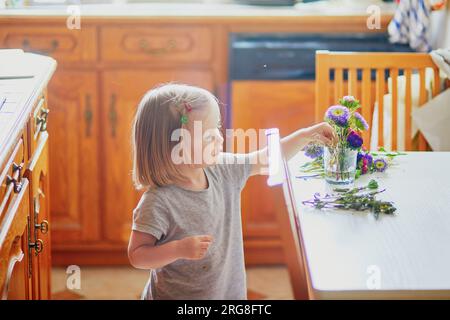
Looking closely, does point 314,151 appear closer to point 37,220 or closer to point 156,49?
point 37,220

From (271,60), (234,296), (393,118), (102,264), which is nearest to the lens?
Answer: (234,296)

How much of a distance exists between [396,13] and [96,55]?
782 millimetres

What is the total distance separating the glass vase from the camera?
1.13 meters

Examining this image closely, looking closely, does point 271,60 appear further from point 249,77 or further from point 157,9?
point 157,9

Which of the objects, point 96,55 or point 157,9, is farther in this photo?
point 157,9

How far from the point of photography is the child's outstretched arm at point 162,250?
1046 mm

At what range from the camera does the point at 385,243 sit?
896 millimetres

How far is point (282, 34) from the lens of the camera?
2135 mm

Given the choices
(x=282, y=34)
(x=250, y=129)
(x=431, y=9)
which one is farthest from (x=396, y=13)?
(x=250, y=129)

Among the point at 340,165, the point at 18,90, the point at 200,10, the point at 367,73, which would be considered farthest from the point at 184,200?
the point at 200,10

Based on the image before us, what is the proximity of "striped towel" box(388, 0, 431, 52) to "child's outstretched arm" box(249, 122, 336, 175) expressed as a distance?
3.09 ft

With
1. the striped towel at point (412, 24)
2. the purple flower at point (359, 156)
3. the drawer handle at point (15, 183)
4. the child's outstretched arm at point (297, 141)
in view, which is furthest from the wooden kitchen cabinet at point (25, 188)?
the striped towel at point (412, 24)

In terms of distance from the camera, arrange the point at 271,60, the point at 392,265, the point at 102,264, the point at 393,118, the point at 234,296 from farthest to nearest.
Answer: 1. the point at 102,264
2. the point at 271,60
3. the point at 393,118
4. the point at 234,296
5. the point at 392,265

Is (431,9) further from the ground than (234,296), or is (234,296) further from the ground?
(431,9)
